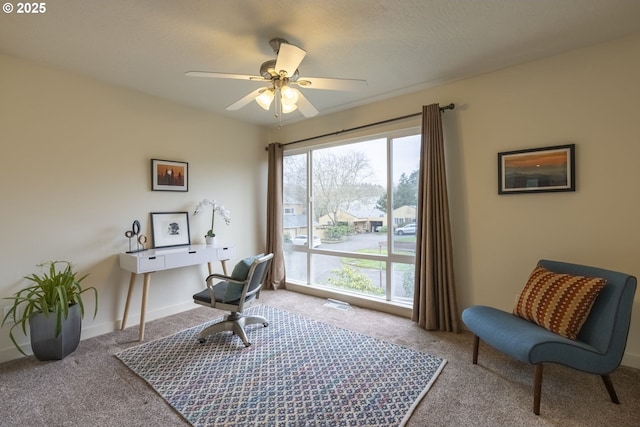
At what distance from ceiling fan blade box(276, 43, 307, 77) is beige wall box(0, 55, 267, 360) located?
6.76ft

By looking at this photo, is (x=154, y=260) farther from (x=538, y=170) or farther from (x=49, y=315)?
(x=538, y=170)

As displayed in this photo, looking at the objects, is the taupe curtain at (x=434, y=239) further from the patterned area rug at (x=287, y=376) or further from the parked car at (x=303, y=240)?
the parked car at (x=303, y=240)

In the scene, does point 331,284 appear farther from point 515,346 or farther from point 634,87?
point 634,87

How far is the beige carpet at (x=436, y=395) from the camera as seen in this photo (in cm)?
170

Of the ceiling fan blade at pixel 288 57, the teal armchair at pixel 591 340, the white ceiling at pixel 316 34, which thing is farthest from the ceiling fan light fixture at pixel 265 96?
the teal armchair at pixel 591 340

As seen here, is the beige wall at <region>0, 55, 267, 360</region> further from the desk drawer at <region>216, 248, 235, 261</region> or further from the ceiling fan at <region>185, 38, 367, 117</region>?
the ceiling fan at <region>185, 38, 367, 117</region>

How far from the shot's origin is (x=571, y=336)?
74.3 inches

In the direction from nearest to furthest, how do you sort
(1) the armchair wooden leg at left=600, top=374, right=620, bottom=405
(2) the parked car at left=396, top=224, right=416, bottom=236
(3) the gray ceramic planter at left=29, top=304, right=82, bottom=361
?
(1) the armchair wooden leg at left=600, top=374, right=620, bottom=405 → (3) the gray ceramic planter at left=29, top=304, right=82, bottom=361 → (2) the parked car at left=396, top=224, right=416, bottom=236

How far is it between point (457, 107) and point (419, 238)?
1.39 m

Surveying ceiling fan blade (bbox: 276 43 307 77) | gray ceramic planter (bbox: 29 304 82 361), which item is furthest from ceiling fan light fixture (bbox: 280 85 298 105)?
gray ceramic planter (bbox: 29 304 82 361)

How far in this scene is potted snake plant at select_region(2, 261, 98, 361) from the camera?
231cm

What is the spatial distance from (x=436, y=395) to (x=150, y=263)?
8.73ft

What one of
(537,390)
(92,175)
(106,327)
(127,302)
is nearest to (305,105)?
(92,175)

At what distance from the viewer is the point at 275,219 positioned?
436 centimetres
